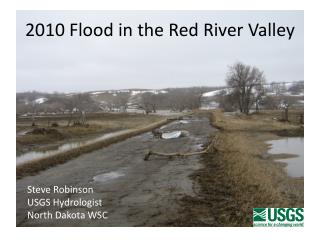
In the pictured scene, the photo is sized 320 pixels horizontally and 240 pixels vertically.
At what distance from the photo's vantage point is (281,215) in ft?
28.2

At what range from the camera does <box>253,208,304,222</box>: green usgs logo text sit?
862 cm

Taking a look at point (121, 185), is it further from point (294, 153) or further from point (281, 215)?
point (294, 153)

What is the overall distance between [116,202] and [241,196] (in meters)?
3.50

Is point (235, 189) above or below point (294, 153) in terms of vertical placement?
below

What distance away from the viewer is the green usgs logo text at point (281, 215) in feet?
28.3

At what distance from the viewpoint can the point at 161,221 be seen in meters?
8.93

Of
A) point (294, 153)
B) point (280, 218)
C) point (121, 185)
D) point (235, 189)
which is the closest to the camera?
point (280, 218)

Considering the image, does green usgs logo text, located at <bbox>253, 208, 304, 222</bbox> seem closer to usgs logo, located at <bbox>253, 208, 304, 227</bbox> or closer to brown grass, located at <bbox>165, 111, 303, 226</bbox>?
usgs logo, located at <bbox>253, 208, 304, 227</bbox>

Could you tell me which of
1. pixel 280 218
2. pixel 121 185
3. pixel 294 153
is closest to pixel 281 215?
pixel 280 218

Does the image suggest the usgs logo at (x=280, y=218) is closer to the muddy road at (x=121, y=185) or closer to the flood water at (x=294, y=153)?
the muddy road at (x=121, y=185)

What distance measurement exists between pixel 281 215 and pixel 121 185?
568 centimetres

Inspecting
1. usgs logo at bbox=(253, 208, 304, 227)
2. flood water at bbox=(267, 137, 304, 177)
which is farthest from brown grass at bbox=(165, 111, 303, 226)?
flood water at bbox=(267, 137, 304, 177)
